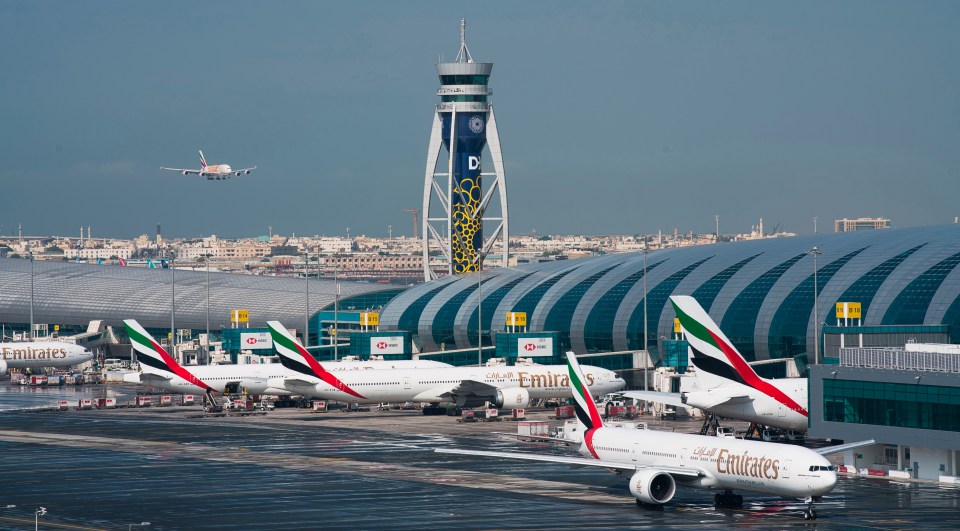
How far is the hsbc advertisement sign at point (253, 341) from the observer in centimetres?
13975

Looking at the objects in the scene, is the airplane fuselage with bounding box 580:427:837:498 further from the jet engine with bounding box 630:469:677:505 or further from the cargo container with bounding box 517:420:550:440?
the cargo container with bounding box 517:420:550:440

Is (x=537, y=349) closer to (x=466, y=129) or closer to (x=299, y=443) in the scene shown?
(x=299, y=443)

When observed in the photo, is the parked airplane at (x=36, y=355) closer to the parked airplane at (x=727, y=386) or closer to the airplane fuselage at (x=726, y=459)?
the parked airplane at (x=727, y=386)

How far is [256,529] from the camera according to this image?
5478cm

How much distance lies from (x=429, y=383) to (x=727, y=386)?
120ft

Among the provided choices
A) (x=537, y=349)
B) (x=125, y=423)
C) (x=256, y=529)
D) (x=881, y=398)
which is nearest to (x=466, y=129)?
(x=537, y=349)

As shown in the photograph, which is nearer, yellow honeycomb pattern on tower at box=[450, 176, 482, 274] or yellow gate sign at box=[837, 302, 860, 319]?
yellow gate sign at box=[837, 302, 860, 319]

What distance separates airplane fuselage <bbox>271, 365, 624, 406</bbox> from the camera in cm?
10431

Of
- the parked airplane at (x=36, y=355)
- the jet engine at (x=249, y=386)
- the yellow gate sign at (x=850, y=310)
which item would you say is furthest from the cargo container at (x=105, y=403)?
the yellow gate sign at (x=850, y=310)

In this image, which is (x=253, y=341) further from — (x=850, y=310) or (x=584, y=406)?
(x=584, y=406)

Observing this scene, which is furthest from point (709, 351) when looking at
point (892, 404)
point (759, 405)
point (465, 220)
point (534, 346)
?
point (465, 220)

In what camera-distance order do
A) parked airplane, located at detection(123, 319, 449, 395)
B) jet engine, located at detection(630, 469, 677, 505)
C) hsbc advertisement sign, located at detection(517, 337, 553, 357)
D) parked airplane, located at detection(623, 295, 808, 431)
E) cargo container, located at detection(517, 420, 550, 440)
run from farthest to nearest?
1. hsbc advertisement sign, located at detection(517, 337, 553, 357)
2. parked airplane, located at detection(123, 319, 449, 395)
3. cargo container, located at detection(517, 420, 550, 440)
4. parked airplane, located at detection(623, 295, 808, 431)
5. jet engine, located at detection(630, 469, 677, 505)

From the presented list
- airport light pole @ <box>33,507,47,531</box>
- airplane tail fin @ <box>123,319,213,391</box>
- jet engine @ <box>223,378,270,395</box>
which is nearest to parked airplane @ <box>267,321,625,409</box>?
jet engine @ <box>223,378,270,395</box>

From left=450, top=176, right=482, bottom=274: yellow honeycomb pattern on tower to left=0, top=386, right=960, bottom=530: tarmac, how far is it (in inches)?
3684
